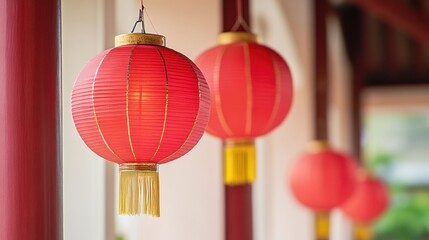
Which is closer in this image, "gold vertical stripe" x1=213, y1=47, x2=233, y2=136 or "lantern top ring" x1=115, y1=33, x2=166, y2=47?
"lantern top ring" x1=115, y1=33, x2=166, y2=47

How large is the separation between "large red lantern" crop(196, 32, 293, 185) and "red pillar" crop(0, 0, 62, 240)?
2.90 feet

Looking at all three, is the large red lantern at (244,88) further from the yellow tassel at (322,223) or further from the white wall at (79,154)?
the yellow tassel at (322,223)

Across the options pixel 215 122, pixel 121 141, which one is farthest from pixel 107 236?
pixel 121 141

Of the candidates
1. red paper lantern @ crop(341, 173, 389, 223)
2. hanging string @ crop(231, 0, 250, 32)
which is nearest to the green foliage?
red paper lantern @ crop(341, 173, 389, 223)

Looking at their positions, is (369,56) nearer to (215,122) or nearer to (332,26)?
(332,26)

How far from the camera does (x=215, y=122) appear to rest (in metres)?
3.93

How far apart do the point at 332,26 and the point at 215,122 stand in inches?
244

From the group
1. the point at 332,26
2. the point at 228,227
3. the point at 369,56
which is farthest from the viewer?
the point at 369,56

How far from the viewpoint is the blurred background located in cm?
393

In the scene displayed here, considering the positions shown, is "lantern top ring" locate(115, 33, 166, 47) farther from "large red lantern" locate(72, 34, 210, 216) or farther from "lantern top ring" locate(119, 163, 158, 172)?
"lantern top ring" locate(119, 163, 158, 172)

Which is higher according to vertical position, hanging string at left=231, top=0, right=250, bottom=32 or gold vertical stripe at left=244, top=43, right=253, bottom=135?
hanging string at left=231, top=0, right=250, bottom=32

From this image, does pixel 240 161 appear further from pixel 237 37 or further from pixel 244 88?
pixel 237 37

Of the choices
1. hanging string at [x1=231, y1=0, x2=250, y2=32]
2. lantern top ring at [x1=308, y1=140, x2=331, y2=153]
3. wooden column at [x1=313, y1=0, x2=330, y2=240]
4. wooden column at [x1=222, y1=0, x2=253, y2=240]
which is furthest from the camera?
wooden column at [x1=313, y1=0, x2=330, y2=240]

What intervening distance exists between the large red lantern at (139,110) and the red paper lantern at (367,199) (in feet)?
19.4
